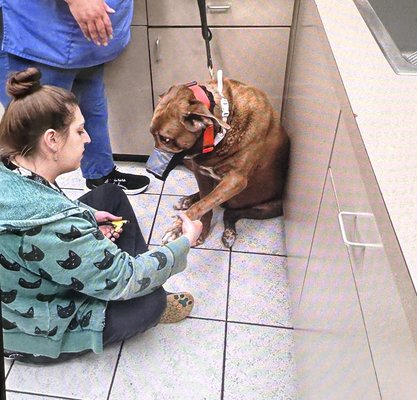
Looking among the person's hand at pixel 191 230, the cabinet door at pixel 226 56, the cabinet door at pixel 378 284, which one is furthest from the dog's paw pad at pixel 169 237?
the cabinet door at pixel 378 284

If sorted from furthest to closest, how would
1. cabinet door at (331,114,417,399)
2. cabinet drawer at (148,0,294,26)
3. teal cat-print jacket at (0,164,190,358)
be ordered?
cabinet drawer at (148,0,294,26), teal cat-print jacket at (0,164,190,358), cabinet door at (331,114,417,399)

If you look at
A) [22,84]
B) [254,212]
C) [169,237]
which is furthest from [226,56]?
[22,84]

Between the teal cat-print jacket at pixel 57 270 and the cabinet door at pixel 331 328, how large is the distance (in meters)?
0.39

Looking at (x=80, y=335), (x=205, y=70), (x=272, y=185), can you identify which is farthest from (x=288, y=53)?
(x=80, y=335)

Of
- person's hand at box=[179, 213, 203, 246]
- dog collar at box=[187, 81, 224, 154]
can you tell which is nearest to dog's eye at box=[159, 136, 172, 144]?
dog collar at box=[187, 81, 224, 154]

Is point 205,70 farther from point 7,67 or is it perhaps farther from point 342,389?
point 342,389

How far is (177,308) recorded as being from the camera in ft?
4.92

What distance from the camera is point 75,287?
3.83 feet

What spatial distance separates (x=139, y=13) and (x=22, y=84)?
2.70ft

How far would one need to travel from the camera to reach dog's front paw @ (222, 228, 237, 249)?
70.6 inches

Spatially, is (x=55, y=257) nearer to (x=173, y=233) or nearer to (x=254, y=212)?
(x=173, y=233)

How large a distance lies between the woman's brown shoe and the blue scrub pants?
71cm

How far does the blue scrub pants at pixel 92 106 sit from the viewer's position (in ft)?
4.99

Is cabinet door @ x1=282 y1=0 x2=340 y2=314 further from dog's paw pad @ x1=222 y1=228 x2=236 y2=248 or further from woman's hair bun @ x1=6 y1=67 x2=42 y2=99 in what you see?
woman's hair bun @ x1=6 y1=67 x2=42 y2=99
